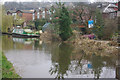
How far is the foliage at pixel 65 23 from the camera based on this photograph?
2440 cm

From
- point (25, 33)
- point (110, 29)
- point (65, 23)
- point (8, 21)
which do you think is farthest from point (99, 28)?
point (8, 21)

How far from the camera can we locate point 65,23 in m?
24.5

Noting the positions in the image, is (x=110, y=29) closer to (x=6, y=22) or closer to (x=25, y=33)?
(x=25, y=33)

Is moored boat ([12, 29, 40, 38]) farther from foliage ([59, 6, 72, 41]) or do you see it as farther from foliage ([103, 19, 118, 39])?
foliage ([103, 19, 118, 39])

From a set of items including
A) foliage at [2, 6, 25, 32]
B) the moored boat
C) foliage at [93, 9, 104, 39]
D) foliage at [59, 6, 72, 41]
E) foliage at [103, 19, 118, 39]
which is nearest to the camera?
foliage at [103, 19, 118, 39]

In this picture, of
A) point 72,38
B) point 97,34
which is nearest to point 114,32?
point 97,34

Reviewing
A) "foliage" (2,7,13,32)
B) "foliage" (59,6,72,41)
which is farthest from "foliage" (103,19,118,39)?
"foliage" (2,7,13,32)

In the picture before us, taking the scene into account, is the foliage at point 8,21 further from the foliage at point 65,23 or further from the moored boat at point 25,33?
the foliage at point 65,23

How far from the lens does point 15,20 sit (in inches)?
1907

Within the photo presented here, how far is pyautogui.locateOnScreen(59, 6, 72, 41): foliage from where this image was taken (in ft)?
80.0

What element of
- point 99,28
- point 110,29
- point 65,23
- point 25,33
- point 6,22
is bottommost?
point 25,33

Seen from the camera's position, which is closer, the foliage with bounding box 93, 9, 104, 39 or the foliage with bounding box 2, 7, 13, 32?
the foliage with bounding box 93, 9, 104, 39

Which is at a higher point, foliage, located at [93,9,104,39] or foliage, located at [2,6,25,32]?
foliage, located at [2,6,25,32]

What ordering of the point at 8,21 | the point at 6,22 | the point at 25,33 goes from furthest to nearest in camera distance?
1. the point at 8,21
2. the point at 6,22
3. the point at 25,33
